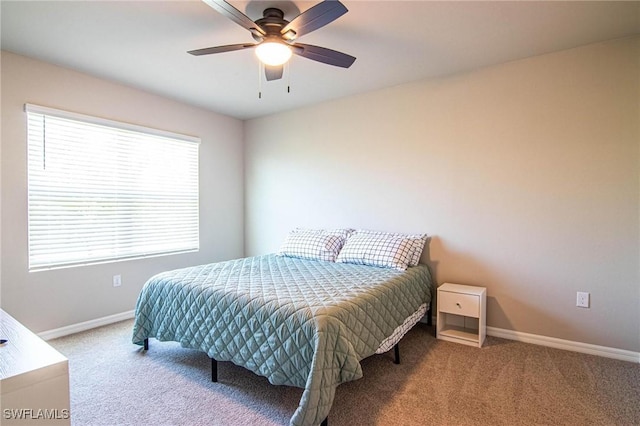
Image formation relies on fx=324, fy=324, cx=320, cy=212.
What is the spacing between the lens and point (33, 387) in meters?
1.04

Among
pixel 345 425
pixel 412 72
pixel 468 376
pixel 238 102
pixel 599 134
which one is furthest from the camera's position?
pixel 238 102

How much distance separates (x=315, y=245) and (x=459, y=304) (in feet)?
4.87

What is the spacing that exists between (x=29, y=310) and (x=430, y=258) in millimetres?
3680

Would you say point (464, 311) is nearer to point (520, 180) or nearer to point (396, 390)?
point (396, 390)

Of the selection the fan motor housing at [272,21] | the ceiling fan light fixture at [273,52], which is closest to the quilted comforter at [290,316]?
the ceiling fan light fixture at [273,52]

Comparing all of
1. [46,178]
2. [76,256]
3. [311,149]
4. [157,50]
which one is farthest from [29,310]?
[311,149]

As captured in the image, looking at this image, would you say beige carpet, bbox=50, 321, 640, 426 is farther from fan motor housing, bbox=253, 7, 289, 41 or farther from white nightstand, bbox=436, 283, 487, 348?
fan motor housing, bbox=253, 7, 289, 41

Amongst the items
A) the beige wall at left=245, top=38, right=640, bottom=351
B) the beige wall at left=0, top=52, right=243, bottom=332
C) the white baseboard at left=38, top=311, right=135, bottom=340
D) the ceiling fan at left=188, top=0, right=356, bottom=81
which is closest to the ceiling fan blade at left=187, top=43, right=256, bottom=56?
the ceiling fan at left=188, top=0, right=356, bottom=81

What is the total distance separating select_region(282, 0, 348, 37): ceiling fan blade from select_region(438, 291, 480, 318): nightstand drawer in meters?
2.33

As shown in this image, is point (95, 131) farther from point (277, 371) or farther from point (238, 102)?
point (277, 371)

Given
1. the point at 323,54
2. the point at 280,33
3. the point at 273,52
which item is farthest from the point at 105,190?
the point at 323,54

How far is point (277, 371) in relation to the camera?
1.81 m

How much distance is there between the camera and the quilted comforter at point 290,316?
66.9 inches

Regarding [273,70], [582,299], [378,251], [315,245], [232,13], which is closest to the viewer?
[232,13]
